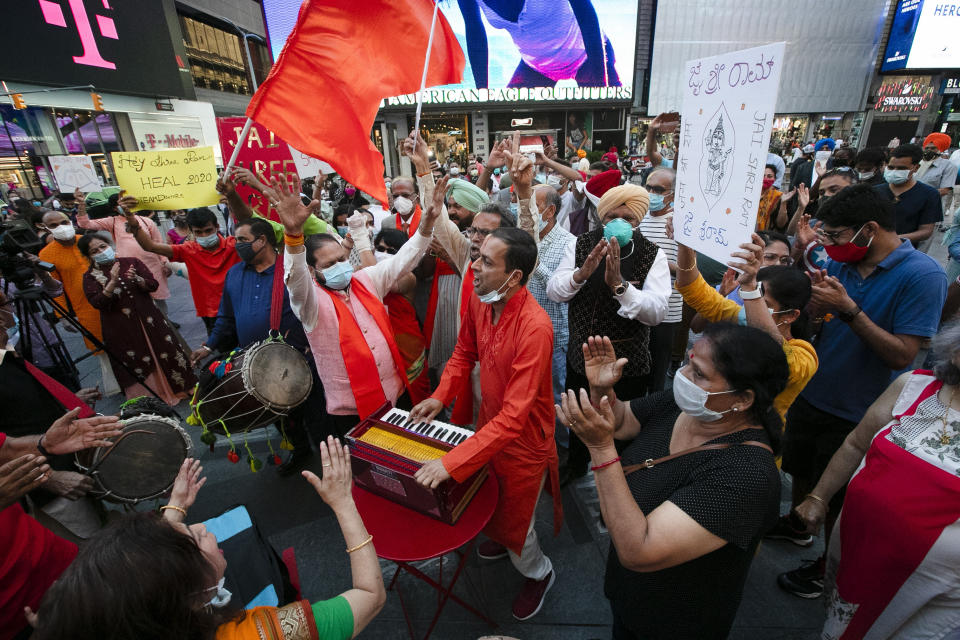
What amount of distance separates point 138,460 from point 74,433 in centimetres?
55

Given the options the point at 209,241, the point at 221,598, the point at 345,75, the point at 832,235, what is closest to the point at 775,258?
the point at 832,235

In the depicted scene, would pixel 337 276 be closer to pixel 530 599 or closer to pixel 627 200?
pixel 627 200

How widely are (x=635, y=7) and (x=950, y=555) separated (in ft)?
77.0

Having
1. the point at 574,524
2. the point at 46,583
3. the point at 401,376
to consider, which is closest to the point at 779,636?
the point at 574,524

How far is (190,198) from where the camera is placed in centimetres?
446

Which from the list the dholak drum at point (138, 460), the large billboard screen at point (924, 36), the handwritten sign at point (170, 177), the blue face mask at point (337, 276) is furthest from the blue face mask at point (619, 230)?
the large billboard screen at point (924, 36)

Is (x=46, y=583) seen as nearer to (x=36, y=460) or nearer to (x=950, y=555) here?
(x=36, y=460)

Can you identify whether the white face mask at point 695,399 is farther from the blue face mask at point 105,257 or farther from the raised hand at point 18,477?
the blue face mask at point 105,257

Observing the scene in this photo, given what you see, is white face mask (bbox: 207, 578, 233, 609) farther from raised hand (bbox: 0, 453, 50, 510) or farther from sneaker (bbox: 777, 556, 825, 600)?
sneaker (bbox: 777, 556, 825, 600)

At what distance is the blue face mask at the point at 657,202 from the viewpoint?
427 centimetres

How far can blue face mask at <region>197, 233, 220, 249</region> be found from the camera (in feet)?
15.6

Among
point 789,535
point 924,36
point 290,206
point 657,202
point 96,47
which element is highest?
point 924,36

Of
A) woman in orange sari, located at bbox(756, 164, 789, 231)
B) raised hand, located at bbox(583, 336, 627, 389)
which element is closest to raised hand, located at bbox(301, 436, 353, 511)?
raised hand, located at bbox(583, 336, 627, 389)

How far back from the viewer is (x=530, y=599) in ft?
8.51
